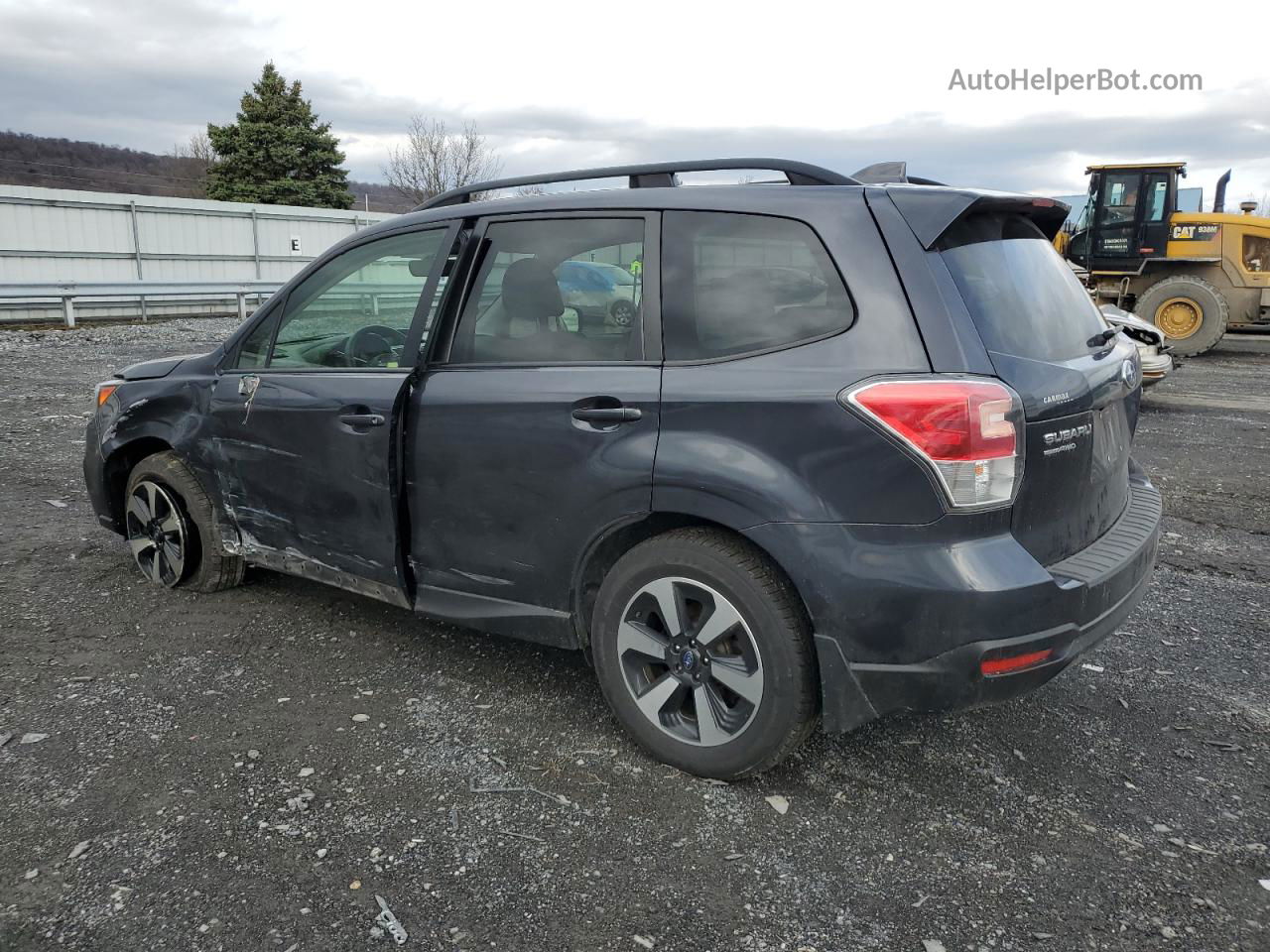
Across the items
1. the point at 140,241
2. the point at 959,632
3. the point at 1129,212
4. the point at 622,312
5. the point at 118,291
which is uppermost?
the point at 140,241

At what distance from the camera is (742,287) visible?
2.88m

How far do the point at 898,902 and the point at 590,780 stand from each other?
0.99 meters

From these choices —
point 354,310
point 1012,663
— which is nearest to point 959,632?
point 1012,663

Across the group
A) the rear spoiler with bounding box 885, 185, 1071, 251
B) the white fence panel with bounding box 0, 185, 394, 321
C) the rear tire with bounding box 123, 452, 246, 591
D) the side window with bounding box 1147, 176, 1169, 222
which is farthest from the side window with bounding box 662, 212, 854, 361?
the white fence panel with bounding box 0, 185, 394, 321

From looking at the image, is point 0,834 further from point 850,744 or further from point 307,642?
point 850,744

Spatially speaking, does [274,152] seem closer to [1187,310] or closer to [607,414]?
[1187,310]

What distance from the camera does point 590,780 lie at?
3008mm

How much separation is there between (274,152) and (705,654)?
46528 millimetres

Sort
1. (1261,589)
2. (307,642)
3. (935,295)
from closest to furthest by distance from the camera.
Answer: (935,295) < (307,642) < (1261,589)

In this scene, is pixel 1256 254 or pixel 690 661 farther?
pixel 1256 254

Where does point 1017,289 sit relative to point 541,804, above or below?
above

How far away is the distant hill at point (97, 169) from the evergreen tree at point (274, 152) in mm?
5849

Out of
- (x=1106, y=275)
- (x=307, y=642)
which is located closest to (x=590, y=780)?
(x=307, y=642)

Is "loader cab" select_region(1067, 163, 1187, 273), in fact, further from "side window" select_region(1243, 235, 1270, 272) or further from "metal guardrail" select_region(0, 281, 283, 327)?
"metal guardrail" select_region(0, 281, 283, 327)
